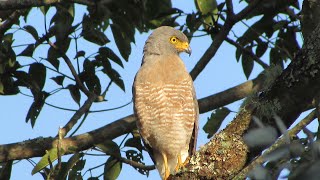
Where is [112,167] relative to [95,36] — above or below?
below

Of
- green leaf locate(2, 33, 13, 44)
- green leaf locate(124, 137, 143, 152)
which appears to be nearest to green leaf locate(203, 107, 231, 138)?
green leaf locate(124, 137, 143, 152)

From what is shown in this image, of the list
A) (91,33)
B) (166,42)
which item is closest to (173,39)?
(166,42)

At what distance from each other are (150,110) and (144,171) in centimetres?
57

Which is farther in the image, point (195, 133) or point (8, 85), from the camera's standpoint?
point (195, 133)

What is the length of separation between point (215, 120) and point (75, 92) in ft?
4.50

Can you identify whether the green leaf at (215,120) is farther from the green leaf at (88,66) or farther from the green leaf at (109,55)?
the green leaf at (88,66)

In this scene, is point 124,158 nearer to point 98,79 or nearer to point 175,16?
point 98,79

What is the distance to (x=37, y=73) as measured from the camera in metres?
5.42

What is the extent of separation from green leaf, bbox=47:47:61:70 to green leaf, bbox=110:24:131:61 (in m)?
0.62

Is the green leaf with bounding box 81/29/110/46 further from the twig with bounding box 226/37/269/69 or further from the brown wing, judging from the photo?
the twig with bounding box 226/37/269/69

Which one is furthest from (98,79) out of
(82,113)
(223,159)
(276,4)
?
(223,159)

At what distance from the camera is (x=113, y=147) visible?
191 inches

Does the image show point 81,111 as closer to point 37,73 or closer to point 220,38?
point 37,73

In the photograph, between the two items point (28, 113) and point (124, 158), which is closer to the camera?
point (124, 158)
